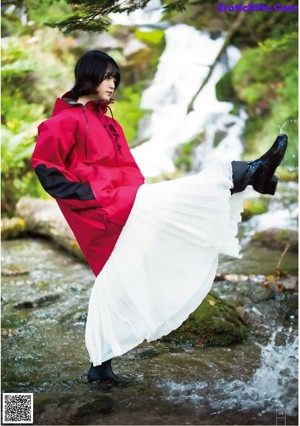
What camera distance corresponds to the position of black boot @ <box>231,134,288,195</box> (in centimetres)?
252

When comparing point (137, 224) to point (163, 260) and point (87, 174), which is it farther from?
→ point (87, 174)

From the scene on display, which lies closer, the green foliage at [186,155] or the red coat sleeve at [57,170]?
the red coat sleeve at [57,170]

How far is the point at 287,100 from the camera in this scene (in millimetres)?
9586

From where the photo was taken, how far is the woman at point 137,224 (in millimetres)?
2529

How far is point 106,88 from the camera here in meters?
2.73

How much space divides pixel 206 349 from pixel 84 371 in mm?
860

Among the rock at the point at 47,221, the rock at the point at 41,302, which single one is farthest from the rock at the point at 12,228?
the rock at the point at 41,302

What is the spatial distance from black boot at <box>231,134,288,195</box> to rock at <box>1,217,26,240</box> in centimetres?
536

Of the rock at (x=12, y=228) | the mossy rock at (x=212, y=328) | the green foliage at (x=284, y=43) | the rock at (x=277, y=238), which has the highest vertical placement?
the green foliage at (x=284, y=43)

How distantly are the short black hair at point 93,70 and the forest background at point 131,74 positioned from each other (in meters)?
3.26

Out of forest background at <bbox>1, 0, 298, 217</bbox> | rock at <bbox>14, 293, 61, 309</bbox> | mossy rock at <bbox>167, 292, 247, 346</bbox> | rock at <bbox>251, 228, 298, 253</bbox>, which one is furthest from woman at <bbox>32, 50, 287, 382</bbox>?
rock at <bbox>251, 228, 298, 253</bbox>

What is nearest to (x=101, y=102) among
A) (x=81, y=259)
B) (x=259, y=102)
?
(x=81, y=259)

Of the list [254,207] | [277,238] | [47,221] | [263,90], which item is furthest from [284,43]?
[47,221]

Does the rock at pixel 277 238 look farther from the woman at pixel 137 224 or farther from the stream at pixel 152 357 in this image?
the woman at pixel 137 224
